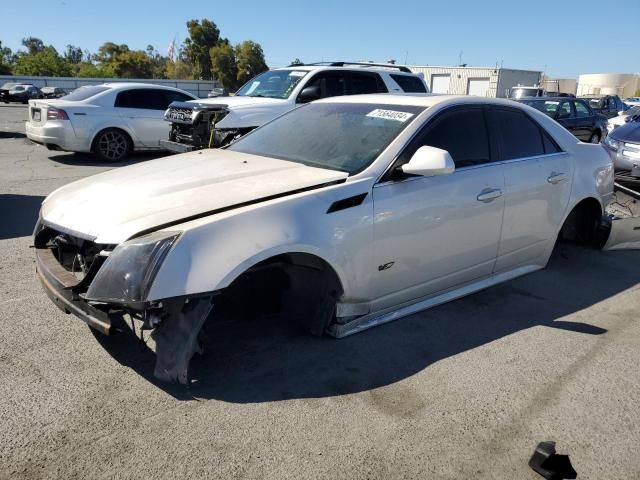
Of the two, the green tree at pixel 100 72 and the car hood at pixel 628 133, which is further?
the green tree at pixel 100 72

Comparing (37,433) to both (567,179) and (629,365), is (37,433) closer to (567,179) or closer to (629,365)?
(629,365)

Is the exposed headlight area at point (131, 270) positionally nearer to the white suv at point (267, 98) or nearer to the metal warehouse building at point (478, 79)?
the white suv at point (267, 98)

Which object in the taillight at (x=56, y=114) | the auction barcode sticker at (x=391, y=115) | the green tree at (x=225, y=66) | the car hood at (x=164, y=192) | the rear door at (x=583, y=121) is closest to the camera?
the car hood at (x=164, y=192)

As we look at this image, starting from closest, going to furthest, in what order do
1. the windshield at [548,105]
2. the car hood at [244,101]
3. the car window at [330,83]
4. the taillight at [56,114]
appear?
the car hood at [244,101] → the car window at [330,83] → the taillight at [56,114] → the windshield at [548,105]

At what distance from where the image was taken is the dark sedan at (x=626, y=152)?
838cm

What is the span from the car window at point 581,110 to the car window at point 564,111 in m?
0.41

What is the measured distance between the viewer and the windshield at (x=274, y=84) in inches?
349

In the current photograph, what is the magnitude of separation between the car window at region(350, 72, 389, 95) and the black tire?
5.05 metres

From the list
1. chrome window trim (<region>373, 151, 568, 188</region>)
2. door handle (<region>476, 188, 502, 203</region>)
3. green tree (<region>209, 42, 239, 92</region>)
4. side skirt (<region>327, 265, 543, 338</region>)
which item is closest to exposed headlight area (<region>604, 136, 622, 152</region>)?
chrome window trim (<region>373, 151, 568, 188</region>)

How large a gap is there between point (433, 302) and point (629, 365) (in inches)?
51.0

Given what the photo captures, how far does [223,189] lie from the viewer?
9.91 feet

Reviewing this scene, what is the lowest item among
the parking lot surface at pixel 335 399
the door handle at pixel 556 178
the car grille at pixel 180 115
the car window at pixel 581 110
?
the parking lot surface at pixel 335 399

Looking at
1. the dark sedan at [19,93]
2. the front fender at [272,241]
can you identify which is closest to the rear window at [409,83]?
the front fender at [272,241]

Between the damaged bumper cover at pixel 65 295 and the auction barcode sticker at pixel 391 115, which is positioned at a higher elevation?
the auction barcode sticker at pixel 391 115
